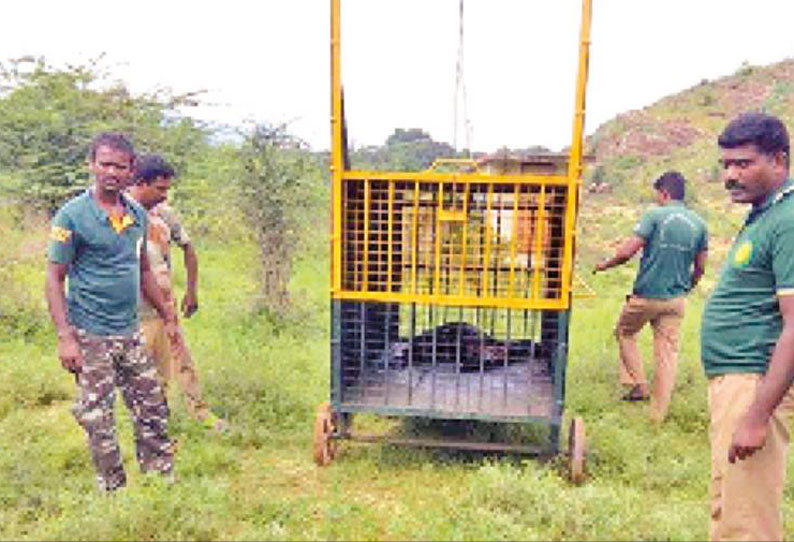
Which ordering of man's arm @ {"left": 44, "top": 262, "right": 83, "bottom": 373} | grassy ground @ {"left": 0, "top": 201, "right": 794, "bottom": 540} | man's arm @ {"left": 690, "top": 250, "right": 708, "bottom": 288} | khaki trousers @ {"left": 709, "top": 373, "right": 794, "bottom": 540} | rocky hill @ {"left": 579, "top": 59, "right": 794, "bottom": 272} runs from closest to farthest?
1. khaki trousers @ {"left": 709, "top": 373, "right": 794, "bottom": 540}
2. grassy ground @ {"left": 0, "top": 201, "right": 794, "bottom": 540}
3. man's arm @ {"left": 44, "top": 262, "right": 83, "bottom": 373}
4. man's arm @ {"left": 690, "top": 250, "right": 708, "bottom": 288}
5. rocky hill @ {"left": 579, "top": 59, "right": 794, "bottom": 272}

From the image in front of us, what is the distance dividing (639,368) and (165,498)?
423 cm

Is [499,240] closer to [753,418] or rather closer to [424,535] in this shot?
[424,535]

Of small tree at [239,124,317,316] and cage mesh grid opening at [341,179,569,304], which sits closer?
cage mesh grid opening at [341,179,569,304]

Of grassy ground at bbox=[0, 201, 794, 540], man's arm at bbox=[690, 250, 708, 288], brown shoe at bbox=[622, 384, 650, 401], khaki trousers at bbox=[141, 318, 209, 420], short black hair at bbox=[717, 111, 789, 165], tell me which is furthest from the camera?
brown shoe at bbox=[622, 384, 650, 401]

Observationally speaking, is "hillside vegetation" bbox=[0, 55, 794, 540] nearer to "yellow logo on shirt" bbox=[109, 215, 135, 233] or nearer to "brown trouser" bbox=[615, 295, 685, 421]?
"brown trouser" bbox=[615, 295, 685, 421]

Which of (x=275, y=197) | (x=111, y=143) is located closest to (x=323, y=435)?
(x=111, y=143)

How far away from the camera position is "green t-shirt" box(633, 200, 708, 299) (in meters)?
6.00

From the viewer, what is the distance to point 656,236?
6.04 m

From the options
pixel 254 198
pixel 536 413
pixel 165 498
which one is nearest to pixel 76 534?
pixel 165 498

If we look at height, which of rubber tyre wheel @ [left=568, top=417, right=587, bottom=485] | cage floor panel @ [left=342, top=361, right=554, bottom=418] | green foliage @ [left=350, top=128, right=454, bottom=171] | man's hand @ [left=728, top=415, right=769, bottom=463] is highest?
green foliage @ [left=350, top=128, right=454, bottom=171]

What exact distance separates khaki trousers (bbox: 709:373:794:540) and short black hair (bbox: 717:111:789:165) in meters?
0.84

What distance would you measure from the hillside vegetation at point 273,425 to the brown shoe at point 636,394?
0.15 m

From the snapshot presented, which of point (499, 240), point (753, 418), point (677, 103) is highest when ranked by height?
point (677, 103)

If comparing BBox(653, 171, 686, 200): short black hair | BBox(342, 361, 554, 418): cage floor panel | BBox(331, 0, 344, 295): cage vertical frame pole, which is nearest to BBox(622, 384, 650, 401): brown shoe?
BBox(342, 361, 554, 418): cage floor panel
